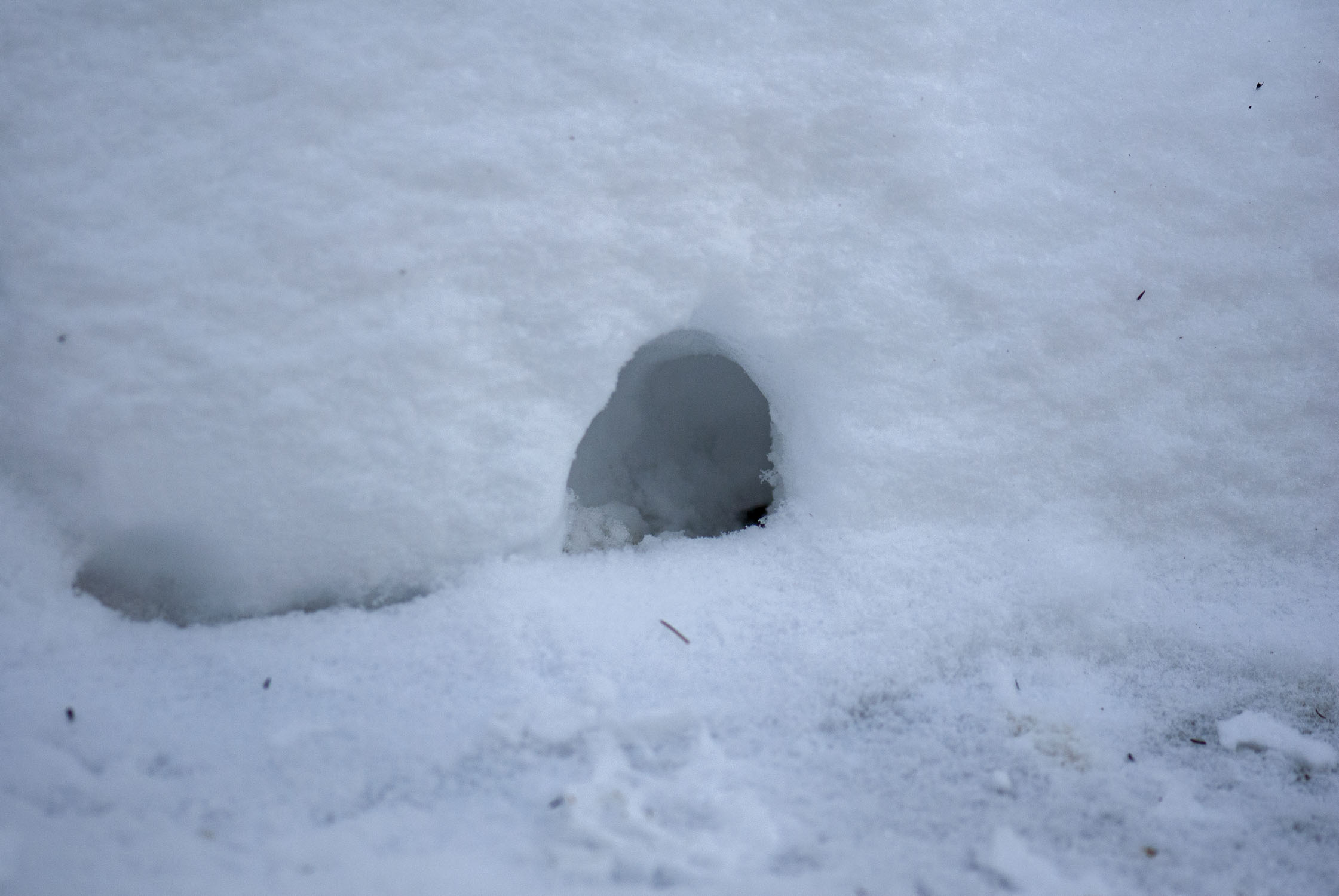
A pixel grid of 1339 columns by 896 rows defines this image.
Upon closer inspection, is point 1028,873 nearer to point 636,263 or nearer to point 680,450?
point 636,263

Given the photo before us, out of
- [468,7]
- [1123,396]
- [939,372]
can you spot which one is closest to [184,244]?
[468,7]

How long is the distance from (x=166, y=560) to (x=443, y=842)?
1048 millimetres

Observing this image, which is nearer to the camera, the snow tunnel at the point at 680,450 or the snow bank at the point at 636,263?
the snow bank at the point at 636,263

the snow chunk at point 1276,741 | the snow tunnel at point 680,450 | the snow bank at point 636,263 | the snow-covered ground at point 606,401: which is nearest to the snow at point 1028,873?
the snow-covered ground at point 606,401

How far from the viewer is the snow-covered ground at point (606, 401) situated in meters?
1.43

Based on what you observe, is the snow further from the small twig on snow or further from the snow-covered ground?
the small twig on snow

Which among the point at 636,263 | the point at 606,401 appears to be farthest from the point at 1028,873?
the point at 636,263

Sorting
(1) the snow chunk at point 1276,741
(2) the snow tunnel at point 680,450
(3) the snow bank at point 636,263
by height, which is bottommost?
(2) the snow tunnel at point 680,450

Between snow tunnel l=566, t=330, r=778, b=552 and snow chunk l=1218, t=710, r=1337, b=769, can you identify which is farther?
snow tunnel l=566, t=330, r=778, b=552

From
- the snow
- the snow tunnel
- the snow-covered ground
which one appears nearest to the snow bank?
the snow-covered ground

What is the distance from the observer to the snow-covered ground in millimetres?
1429

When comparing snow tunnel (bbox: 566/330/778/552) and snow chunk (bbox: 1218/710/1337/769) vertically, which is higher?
snow chunk (bbox: 1218/710/1337/769)

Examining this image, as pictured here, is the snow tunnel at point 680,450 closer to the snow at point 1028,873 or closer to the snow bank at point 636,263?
the snow bank at point 636,263

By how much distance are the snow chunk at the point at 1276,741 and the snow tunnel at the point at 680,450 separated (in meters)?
1.48
